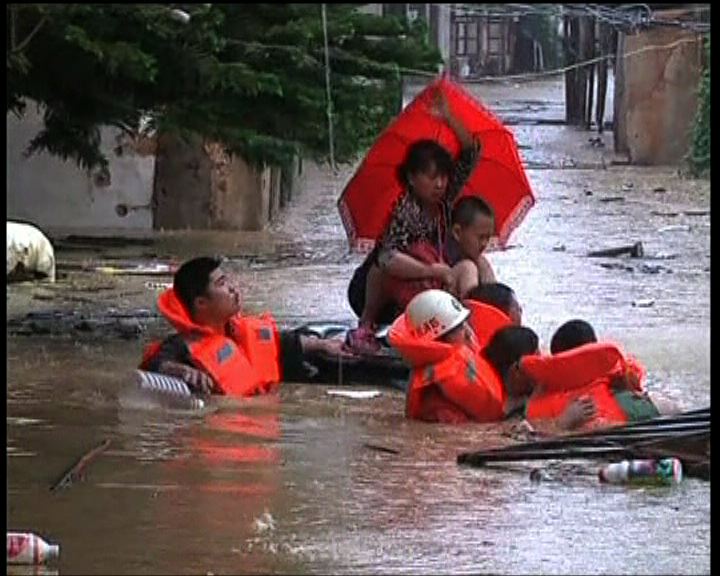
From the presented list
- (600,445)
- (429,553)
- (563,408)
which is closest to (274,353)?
(563,408)

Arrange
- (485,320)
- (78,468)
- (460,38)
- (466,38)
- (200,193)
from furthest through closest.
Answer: (466,38)
(460,38)
(200,193)
(485,320)
(78,468)

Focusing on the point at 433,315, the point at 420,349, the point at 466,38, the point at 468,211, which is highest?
the point at 466,38

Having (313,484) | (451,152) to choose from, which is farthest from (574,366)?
(451,152)

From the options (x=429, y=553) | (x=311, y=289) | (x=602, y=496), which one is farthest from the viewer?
(x=311, y=289)

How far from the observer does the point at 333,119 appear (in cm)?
895

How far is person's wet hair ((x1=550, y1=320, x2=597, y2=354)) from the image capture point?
8.02 metres

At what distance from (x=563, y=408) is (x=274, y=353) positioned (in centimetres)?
→ 168

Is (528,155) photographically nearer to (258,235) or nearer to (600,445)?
(258,235)

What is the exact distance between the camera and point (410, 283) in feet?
29.5

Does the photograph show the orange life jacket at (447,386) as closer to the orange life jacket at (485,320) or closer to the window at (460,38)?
the orange life jacket at (485,320)

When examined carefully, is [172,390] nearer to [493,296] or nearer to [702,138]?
[493,296]

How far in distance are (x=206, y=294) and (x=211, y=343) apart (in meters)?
0.20

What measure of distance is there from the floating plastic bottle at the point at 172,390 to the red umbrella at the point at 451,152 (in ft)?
5.55

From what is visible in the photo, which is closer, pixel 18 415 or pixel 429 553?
pixel 429 553
